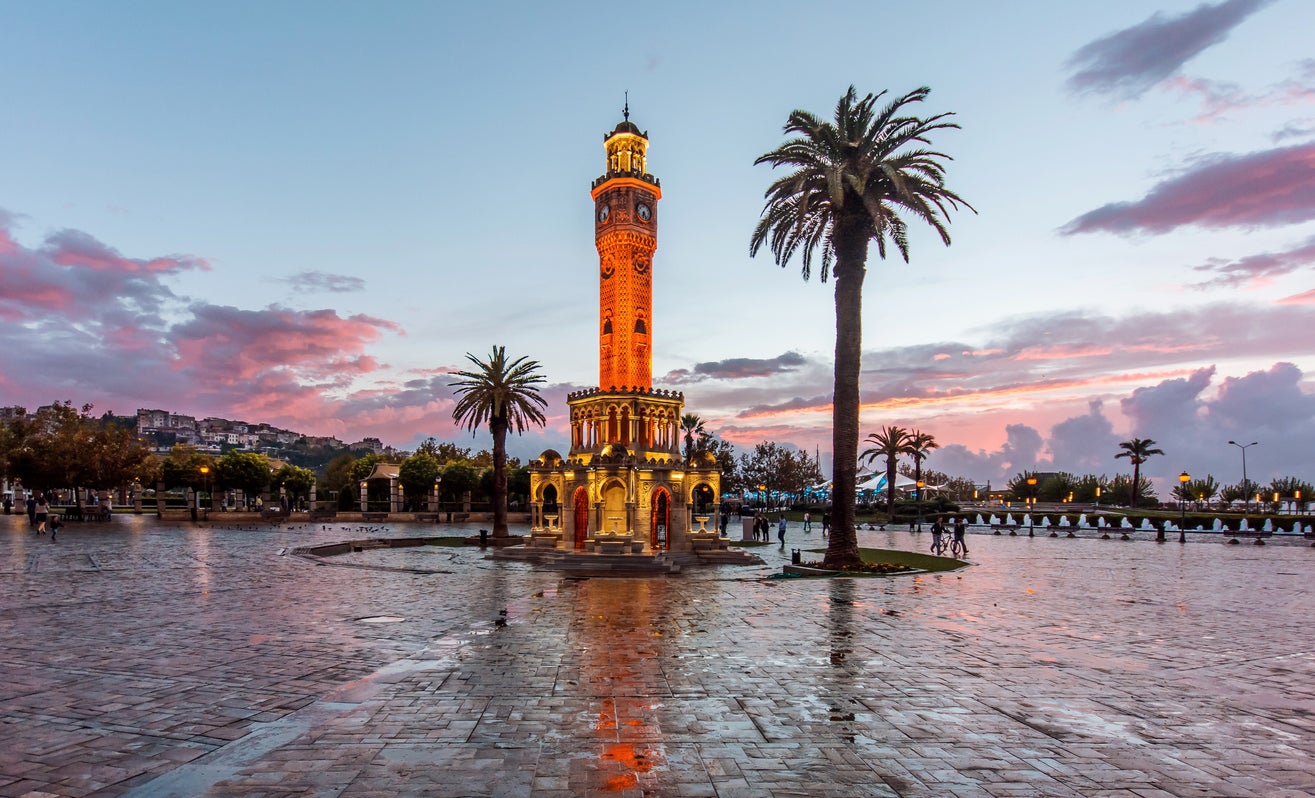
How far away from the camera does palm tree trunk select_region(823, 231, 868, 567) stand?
26.1 meters

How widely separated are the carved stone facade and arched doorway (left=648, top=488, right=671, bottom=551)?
5cm

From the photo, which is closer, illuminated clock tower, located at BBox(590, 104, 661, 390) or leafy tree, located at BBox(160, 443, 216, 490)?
illuminated clock tower, located at BBox(590, 104, 661, 390)

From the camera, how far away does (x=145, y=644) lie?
11625mm

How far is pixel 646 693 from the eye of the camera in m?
9.01

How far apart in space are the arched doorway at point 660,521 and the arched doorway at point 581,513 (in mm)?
3062

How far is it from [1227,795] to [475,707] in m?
6.98

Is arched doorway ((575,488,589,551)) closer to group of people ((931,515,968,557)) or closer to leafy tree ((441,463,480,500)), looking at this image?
group of people ((931,515,968,557))

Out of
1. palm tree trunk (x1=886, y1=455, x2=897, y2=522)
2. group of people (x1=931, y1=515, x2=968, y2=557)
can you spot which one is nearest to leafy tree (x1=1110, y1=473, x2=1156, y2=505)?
palm tree trunk (x1=886, y1=455, x2=897, y2=522)

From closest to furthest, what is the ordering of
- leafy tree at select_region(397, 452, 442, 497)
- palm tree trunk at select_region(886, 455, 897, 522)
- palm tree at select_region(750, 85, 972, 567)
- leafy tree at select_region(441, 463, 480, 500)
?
1. palm tree at select_region(750, 85, 972, 567)
2. palm tree trunk at select_region(886, 455, 897, 522)
3. leafy tree at select_region(441, 463, 480, 500)
4. leafy tree at select_region(397, 452, 442, 497)

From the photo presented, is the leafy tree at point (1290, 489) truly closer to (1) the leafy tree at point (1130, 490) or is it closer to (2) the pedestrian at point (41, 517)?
(1) the leafy tree at point (1130, 490)

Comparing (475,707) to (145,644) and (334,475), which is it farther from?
(334,475)

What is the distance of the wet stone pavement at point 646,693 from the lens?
6324mm

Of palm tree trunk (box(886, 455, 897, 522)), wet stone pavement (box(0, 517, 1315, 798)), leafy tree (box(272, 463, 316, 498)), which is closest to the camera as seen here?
wet stone pavement (box(0, 517, 1315, 798))

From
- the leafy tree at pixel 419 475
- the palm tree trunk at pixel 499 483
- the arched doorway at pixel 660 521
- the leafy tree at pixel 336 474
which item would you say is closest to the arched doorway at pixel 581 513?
the arched doorway at pixel 660 521
